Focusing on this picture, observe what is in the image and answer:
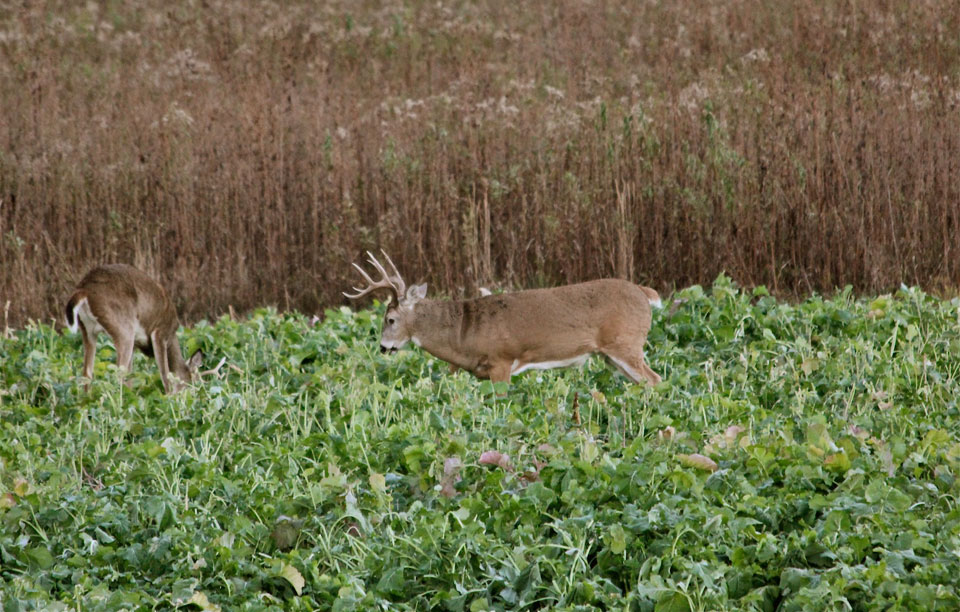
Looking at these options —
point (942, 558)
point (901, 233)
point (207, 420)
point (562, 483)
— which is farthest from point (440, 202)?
point (942, 558)

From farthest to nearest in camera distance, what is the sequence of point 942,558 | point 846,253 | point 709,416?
point 846,253, point 709,416, point 942,558

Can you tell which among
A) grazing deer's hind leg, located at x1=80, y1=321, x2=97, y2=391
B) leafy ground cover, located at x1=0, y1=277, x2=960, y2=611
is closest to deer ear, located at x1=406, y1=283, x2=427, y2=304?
leafy ground cover, located at x1=0, y1=277, x2=960, y2=611

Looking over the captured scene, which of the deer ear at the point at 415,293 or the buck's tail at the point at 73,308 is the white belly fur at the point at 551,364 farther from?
the buck's tail at the point at 73,308

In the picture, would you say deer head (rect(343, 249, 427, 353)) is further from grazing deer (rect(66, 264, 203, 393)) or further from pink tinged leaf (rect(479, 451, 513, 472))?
pink tinged leaf (rect(479, 451, 513, 472))

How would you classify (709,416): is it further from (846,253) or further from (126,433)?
(846,253)

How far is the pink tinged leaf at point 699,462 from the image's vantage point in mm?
4344

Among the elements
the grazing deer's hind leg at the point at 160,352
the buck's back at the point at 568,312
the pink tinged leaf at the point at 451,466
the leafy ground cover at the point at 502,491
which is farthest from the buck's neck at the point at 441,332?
the pink tinged leaf at the point at 451,466

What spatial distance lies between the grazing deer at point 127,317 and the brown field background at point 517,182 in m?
2.19

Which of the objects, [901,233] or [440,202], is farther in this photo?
[440,202]

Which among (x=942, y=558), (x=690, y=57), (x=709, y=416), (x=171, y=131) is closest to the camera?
(x=942, y=558)

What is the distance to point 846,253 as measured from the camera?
28.6 feet

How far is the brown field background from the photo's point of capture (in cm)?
884

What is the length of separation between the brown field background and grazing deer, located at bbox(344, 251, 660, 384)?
232cm

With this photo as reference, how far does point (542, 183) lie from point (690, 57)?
415 cm
